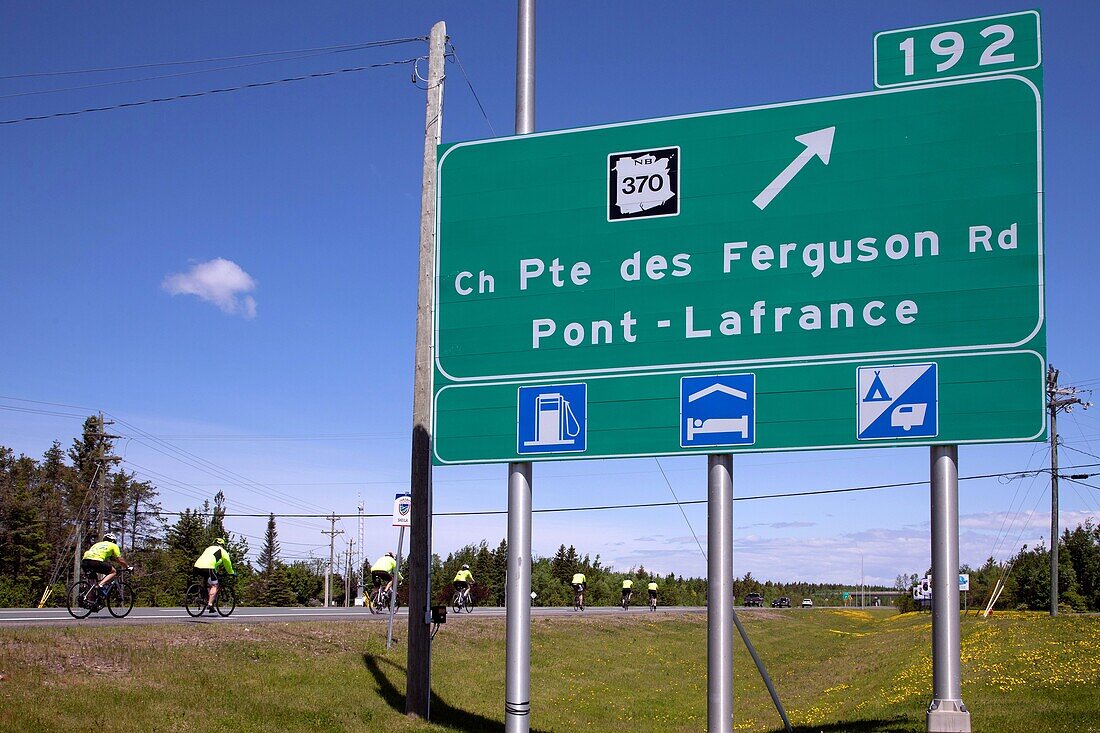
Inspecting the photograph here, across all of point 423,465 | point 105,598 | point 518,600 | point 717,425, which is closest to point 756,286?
point 717,425

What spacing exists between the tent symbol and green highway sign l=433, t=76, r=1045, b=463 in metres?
0.01

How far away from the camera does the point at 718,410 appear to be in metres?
9.09

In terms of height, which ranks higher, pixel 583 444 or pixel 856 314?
pixel 856 314

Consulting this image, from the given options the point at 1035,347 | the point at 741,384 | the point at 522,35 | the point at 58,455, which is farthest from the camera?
the point at 58,455

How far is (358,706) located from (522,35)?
11.3 meters

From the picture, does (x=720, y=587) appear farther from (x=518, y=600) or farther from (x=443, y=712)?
(x=443, y=712)

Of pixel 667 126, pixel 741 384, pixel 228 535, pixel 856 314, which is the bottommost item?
pixel 228 535

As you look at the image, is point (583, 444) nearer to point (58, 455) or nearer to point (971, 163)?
point (971, 163)

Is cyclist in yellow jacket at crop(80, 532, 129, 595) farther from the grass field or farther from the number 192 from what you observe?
the number 192

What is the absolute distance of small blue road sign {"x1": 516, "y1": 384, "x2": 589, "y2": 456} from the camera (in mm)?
9570

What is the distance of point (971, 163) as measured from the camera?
8.68 meters

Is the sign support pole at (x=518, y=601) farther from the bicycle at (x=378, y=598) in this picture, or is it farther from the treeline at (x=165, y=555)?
the treeline at (x=165, y=555)

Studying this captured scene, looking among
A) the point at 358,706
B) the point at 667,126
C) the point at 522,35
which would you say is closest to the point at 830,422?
the point at 667,126

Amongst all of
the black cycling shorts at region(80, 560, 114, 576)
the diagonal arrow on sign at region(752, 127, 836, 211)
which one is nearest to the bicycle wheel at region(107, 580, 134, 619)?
the black cycling shorts at region(80, 560, 114, 576)
